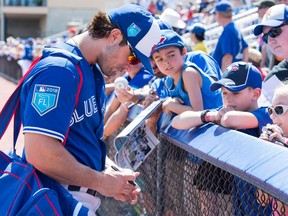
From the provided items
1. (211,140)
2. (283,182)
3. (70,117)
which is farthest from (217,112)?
(283,182)

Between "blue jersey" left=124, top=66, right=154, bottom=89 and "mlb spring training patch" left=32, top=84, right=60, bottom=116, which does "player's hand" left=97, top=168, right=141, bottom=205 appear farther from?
"blue jersey" left=124, top=66, right=154, bottom=89

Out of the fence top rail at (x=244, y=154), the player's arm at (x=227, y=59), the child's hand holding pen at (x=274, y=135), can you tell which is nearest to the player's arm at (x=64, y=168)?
the fence top rail at (x=244, y=154)

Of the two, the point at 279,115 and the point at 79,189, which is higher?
the point at 279,115

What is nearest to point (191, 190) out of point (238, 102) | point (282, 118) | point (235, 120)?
point (235, 120)

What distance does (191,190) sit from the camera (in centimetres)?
315

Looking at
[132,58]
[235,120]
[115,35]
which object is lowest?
[235,120]

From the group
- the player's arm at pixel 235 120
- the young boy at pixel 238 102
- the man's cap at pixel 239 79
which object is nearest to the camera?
the player's arm at pixel 235 120

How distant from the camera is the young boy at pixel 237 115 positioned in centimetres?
255

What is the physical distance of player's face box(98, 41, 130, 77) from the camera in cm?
267

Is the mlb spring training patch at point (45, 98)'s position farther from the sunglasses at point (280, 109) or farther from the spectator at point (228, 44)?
the spectator at point (228, 44)

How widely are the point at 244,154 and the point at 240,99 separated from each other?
1.03 metres

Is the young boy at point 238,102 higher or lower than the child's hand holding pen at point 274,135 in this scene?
lower

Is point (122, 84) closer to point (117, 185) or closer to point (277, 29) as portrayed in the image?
point (277, 29)

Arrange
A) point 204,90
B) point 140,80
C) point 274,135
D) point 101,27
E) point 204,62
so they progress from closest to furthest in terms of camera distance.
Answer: point 274,135, point 101,27, point 204,90, point 204,62, point 140,80
